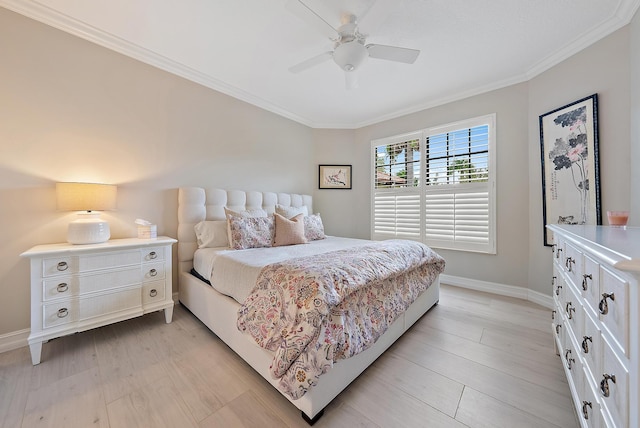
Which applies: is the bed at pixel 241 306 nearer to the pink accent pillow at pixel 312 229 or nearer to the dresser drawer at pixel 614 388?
the pink accent pillow at pixel 312 229

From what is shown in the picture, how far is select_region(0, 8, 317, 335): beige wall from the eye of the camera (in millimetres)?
1819

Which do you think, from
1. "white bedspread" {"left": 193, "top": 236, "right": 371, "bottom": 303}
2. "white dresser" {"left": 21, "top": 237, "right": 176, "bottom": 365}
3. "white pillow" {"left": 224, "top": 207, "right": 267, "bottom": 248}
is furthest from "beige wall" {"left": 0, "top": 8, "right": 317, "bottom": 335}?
"white bedspread" {"left": 193, "top": 236, "right": 371, "bottom": 303}

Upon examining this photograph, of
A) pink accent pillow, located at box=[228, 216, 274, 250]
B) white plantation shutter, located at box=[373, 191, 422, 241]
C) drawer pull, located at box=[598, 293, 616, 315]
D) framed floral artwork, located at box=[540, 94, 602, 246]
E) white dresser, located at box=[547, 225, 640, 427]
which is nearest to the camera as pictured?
white dresser, located at box=[547, 225, 640, 427]

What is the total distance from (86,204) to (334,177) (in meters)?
3.31

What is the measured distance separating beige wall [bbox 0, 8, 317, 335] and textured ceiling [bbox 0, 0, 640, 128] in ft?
0.68

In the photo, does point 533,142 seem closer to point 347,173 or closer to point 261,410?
point 347,173

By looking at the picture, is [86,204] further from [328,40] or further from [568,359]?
[568,359]

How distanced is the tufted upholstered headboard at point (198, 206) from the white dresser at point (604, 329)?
2980 mm

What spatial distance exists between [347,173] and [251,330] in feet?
11.1

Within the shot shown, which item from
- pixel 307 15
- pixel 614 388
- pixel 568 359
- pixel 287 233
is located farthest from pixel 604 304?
pixel 287 233

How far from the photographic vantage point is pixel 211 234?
8.33ft

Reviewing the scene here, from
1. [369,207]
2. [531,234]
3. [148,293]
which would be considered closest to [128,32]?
[148,293]

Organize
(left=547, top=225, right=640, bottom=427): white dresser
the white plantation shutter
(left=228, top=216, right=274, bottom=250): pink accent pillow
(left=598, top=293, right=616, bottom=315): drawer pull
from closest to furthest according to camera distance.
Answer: (left=547, top=225, right=640, bottom=427): white dresser, (left=598, top=293, right=616, bottom=315): drawer pull, (left=228, top=216, right=274, bottom=250): pink accent pillow, the white plantation shutter

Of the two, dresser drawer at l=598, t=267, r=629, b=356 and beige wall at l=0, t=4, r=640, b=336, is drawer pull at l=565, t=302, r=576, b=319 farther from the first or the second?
beige wall at l=0, t=4, r=640, b=336
